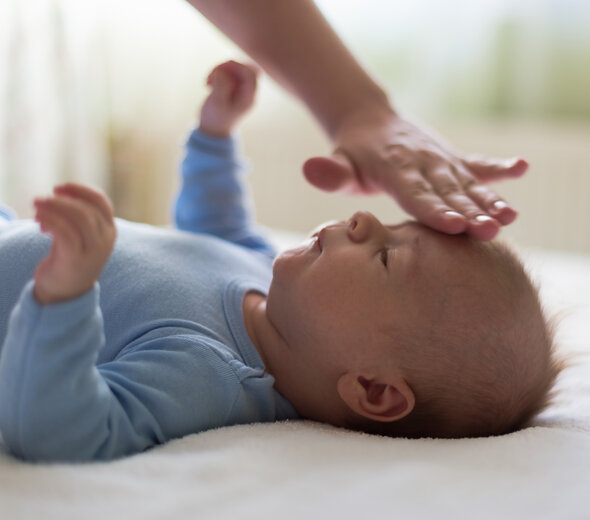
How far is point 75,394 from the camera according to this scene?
2.68 ft

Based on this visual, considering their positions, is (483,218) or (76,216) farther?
(483,218)

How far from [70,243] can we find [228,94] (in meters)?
0.72

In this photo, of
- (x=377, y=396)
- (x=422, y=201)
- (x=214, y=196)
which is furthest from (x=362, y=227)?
(x=214, y=196)

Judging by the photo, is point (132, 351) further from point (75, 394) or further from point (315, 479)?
point (315, 479)

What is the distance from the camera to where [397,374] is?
1007 millimetres

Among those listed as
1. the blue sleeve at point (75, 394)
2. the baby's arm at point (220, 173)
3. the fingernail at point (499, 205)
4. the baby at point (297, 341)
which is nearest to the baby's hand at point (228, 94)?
the baby's arm at point (220, 173)

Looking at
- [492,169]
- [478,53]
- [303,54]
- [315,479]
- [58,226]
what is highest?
[478,53]

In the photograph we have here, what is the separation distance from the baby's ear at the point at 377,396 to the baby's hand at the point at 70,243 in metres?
0.37

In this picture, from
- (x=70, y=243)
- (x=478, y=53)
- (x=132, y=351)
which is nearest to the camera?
(x=70, y=243)

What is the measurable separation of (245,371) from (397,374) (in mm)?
186

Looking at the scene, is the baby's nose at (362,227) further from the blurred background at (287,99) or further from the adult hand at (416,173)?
the blurred background at (287,99)

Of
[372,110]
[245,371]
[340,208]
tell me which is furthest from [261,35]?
[340,208]

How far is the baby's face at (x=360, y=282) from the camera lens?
3.34ft

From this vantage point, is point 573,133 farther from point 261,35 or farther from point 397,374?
point 397,374
